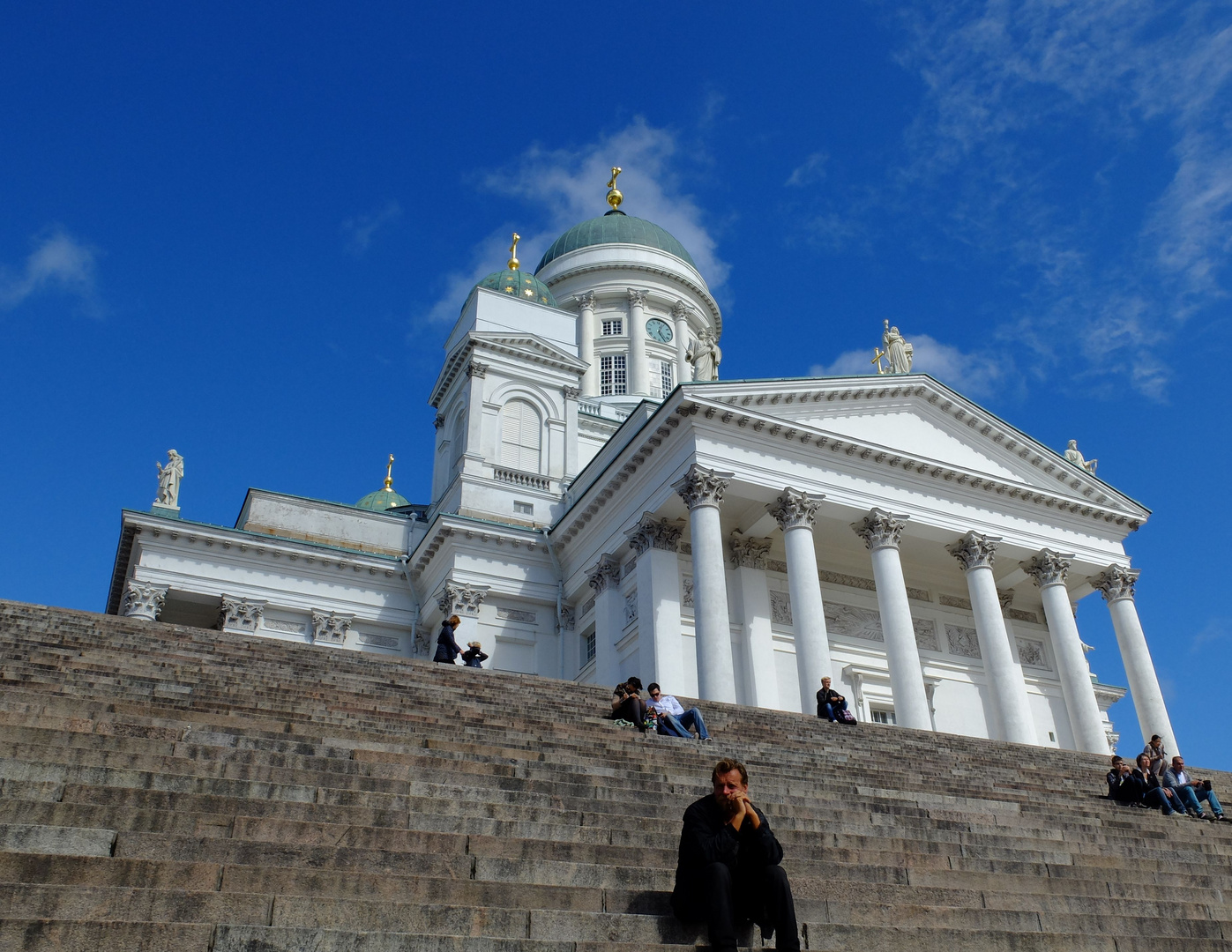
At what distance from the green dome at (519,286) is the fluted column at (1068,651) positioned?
18.1 metres

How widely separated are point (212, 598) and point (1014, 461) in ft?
73.1

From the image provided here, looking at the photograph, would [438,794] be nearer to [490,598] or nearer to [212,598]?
[490,598]

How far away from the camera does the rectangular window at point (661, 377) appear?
4375cm

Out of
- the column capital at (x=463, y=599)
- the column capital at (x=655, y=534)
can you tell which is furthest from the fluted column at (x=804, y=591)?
the column capital at (x=463, y=599)

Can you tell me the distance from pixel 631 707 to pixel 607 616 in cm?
1282

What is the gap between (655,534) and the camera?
24.9 metres

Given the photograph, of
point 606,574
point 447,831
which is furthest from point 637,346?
point 447,831

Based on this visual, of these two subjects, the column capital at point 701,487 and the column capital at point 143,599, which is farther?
the column capital at point 143,599

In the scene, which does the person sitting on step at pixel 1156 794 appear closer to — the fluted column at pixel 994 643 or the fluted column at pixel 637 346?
the fluted column at pixel 994 643

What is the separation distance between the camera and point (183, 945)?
484cm

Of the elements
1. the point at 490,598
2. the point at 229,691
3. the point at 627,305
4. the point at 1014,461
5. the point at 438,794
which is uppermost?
the point at 627,305

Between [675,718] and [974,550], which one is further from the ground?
[974,550]

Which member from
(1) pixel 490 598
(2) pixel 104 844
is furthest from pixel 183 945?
(1) pixel 490 598

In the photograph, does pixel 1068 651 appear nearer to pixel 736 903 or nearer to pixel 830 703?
pixel 830 703
